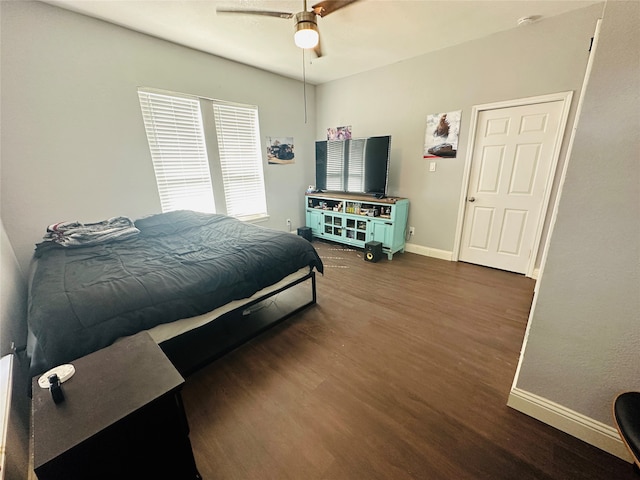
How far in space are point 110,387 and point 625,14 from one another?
2.26 meters

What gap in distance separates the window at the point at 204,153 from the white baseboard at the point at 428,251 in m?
2.49

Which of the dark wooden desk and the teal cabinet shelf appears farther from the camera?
the teal cabinet shelf

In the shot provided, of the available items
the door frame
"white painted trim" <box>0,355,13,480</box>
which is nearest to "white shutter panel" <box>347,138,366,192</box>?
the door frame

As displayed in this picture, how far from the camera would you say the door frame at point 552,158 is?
2551 millimetres

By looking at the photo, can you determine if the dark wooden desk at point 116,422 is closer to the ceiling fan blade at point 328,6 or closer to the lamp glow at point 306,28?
the lamp glow at point 306,28

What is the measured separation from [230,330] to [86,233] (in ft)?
5.08

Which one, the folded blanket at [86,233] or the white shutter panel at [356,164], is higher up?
the white shutter panel at [356,164]

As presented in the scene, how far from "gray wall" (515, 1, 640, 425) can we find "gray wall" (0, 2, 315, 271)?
144 inches

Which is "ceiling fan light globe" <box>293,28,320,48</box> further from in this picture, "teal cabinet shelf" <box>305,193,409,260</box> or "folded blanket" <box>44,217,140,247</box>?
"folded blanket" <box>44,217,140,247</box>

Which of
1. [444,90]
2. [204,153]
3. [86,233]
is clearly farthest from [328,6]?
[86,233]

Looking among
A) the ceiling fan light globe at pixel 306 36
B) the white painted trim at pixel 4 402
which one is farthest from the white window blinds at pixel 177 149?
the white painted trim at pixel 4 402

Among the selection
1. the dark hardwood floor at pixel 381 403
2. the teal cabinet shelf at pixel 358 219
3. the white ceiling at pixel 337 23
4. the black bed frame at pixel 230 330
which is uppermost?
the white ceiling at pixel 337 23

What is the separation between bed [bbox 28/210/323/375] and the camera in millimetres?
1224

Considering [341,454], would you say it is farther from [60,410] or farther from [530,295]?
[530,295]
